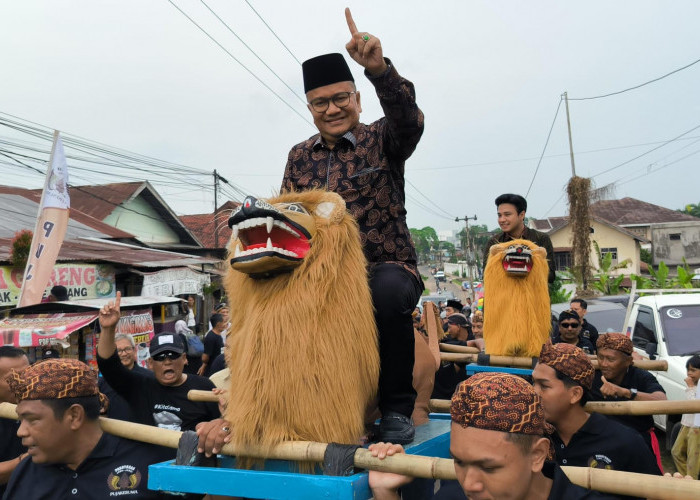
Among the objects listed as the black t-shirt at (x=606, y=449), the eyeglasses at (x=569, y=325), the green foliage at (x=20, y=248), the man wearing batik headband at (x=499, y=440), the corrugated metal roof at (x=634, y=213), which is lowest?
the black t-shirt at (x=606, y=449)

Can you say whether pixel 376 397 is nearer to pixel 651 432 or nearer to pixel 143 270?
pixel 651 432

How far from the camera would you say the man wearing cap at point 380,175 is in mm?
2559

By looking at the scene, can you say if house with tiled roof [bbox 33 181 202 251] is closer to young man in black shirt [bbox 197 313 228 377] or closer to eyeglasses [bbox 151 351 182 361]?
young man in black shirt [bbox 197 313 228 377]

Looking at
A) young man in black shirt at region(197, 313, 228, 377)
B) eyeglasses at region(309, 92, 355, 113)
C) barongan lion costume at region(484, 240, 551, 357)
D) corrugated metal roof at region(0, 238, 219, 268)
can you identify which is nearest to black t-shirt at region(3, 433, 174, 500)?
eyeglasses at region(309, 92, 355, 113)

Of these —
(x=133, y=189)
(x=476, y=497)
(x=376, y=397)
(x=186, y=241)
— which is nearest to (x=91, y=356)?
(x=376, y=397)

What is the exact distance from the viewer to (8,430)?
139 inches

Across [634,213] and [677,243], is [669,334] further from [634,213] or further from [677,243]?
[634,213]

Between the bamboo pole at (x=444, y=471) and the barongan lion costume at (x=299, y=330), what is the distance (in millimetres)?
57

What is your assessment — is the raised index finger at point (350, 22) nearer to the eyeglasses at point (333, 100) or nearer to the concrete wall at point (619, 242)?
the eyeglasses at point (333, 100)

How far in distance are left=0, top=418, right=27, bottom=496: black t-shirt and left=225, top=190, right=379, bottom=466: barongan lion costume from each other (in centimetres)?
188

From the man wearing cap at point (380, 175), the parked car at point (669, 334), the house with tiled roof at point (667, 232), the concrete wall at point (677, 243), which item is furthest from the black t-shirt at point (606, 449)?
the concrete wall at point (677, 243)

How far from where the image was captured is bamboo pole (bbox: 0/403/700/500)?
184cm

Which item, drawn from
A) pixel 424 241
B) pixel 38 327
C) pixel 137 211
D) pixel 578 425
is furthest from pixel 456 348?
pixel 424 241

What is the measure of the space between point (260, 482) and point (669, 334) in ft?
21.3
